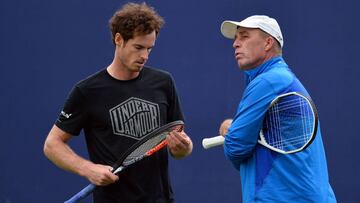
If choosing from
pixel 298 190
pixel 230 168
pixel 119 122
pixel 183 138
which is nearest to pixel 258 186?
pixel 298 190

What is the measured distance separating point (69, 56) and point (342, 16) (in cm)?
211

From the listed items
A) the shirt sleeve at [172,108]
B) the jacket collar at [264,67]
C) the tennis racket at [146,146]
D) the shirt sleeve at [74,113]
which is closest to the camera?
the jacket collar at [264,67]

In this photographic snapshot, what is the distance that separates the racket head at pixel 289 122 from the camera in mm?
3359

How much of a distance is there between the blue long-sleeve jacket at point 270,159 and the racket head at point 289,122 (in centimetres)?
4

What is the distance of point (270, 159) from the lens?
11.0ft

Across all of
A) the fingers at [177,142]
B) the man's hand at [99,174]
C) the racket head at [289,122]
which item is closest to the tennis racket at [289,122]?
the racket head at [289,122]

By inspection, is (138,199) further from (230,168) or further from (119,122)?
(230,168)

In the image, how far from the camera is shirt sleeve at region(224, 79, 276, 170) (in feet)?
11.0

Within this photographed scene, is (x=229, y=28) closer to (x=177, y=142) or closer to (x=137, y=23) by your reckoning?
(x=137, y=23)

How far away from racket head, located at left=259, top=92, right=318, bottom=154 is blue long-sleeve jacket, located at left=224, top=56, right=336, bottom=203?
4cm

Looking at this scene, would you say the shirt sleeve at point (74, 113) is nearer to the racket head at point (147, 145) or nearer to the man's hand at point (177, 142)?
the racket head at point (147, 145)

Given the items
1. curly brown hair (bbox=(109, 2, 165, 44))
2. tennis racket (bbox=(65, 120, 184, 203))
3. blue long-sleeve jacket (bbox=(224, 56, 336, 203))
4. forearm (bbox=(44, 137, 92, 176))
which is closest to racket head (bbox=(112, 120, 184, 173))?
tennis racket (bbox=(65, 120, 184, 203))

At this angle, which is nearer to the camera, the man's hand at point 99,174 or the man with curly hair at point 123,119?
the man's hand at point 99,174

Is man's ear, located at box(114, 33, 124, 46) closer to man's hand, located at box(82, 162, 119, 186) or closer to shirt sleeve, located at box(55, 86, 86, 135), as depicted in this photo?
shirt sleeve, located at box(55, 86, 86, 135)
